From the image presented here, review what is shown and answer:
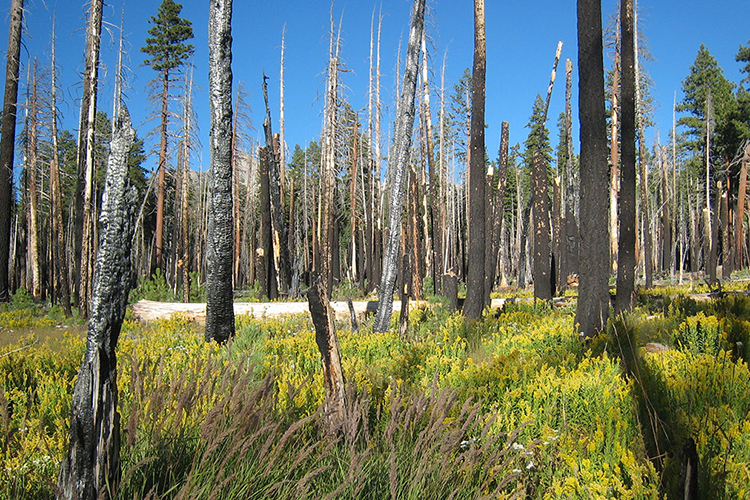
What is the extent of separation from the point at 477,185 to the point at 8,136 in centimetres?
1231

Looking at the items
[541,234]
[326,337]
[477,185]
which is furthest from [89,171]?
[541,234]

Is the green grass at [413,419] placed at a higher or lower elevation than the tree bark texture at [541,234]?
lower

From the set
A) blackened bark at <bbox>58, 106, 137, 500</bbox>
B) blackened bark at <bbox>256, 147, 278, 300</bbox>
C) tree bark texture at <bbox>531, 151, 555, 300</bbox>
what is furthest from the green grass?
blackened bark at <bbox>256, 147, 278, 300</bbox>

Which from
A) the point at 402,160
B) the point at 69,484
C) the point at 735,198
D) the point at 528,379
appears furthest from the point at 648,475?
the point at 735,198

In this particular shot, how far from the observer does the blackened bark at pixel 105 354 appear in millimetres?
1939

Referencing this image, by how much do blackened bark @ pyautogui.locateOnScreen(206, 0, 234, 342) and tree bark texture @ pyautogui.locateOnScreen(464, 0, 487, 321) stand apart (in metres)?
5.14

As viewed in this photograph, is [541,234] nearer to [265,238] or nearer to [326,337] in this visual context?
[265,238]

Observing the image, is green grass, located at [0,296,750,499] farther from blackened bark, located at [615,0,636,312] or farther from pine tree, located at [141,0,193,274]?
pine tree, located at [141,0,193,274]

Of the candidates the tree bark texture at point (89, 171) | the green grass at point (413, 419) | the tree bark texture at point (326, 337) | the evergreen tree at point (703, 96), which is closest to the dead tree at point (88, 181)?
the tree bark texture at point (89, 171)

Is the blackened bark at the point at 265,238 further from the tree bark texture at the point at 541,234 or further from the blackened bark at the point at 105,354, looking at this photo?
the blackened bark at the point at 105,354

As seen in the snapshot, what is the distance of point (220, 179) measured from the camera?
7406 millimetres

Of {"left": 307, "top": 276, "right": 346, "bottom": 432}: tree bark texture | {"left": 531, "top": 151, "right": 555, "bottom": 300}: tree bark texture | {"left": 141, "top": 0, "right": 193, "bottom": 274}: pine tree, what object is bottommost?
{"left": 307, "top": 276, "right": 346, "bottom": 432}: tree bark texture

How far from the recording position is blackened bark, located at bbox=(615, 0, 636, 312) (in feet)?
30.8

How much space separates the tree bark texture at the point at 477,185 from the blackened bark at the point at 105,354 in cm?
862
